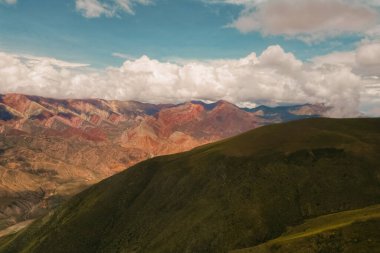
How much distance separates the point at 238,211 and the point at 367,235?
297 feet

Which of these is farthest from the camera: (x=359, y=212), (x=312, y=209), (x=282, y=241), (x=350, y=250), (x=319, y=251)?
(x=312, y=209)

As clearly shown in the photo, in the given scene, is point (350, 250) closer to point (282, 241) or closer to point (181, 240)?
point (282, 241)

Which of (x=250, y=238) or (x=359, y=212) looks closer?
(x=359, y=212)

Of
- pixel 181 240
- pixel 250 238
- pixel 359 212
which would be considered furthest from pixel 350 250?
pixel 181 240

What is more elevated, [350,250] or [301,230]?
[350,250]

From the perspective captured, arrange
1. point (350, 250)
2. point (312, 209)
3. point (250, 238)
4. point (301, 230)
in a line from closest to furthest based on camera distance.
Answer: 1. point (350, 250)
2. point (301, 230)
3. point (250, 238)
4. point (312, 209)

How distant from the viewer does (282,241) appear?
13662cm

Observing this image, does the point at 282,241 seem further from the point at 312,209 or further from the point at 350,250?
the point at 312,209

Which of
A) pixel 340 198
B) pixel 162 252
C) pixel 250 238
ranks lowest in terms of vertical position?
pixel 162 252

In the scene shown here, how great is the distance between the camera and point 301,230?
16138cm

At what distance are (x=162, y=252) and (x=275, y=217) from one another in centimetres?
5823

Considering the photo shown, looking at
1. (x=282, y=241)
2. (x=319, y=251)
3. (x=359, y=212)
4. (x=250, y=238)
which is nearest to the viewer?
(x=319, y=251)

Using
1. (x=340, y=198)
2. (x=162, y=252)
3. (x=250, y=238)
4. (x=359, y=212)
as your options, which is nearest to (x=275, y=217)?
(x=250, y=238)

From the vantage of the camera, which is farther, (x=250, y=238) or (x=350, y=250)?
(x=250, y=238)
